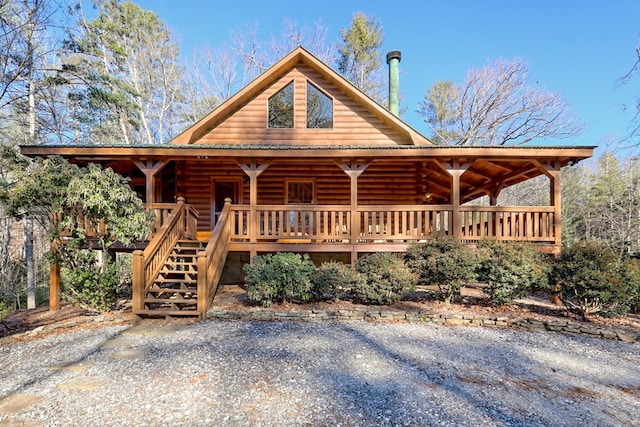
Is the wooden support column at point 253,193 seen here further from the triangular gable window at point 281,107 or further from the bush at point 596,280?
the bush at point 596,280

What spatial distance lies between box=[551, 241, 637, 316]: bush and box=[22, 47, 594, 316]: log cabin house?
1.97 m

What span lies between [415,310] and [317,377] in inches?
147

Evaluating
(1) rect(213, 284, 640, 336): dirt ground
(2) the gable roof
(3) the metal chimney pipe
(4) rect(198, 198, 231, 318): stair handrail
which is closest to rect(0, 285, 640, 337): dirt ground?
(1) rect(213, 284, 640, 336): dirt ground

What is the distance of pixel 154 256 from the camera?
6.96 m

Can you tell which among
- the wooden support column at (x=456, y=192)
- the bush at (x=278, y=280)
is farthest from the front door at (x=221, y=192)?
the wooden support column at (x=456, y=192)

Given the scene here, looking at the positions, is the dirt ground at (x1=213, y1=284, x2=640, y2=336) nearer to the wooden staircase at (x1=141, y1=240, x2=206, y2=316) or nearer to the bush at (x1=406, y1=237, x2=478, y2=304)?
the bush at (x1=406, y1=237, x2=478, y2=304)

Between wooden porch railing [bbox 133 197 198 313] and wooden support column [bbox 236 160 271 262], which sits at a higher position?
wooden support column [bbox 236 160 271 262]

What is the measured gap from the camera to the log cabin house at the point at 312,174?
28.9 feet

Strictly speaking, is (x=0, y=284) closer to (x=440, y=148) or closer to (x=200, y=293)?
(x=200, y=293)

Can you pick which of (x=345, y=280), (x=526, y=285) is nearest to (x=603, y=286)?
(x=526, y=285)

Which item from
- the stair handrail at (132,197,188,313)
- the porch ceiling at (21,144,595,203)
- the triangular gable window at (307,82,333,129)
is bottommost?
the stair handrail at (132,197,188,313)

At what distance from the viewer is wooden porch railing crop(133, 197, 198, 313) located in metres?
6.42

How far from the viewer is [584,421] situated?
3.27m

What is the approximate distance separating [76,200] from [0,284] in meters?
18.1
